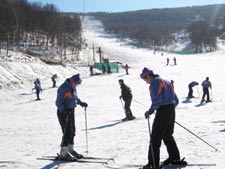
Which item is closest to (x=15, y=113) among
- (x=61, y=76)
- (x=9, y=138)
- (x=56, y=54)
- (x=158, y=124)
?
(x=9, y=138)

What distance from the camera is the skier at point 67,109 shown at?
9.05 meters

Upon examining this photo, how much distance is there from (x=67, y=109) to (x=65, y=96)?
294 millimetres

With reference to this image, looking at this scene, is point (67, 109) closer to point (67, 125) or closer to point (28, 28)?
point (67, 125)

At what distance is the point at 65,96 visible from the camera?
905 centimetres

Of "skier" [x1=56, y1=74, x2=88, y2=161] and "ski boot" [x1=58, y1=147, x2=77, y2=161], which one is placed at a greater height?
"skier" [x1=56, y1=74, x2=88, y2=161]

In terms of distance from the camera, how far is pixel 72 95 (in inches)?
359

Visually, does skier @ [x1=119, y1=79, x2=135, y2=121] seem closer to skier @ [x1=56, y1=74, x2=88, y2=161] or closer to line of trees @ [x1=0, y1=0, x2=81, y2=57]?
skier @ [x1=56, y1=74, x2=88, y2=161]

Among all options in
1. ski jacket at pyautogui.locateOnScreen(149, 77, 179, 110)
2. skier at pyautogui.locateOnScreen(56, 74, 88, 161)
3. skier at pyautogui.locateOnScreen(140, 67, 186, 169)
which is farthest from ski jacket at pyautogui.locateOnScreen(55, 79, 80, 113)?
ski jacket at pyautogui.locateOnScreen(149, 77, 179, 110)

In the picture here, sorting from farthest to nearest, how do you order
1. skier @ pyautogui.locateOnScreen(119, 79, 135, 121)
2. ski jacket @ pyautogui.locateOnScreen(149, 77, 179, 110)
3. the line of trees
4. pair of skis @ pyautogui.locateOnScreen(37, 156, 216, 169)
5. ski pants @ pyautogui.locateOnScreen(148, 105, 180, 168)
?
the line of trees → skier @ pyautogui.locateOnScreen(119, 79, 135, 121) → pair of skis @ pyautogui.locateOnScreen(37, 156, 216, 169) → ski pants @ pyautogui.locateOnScreen(148, 105, 180, 168) → ski jacket @ pyautogui.locateOnScreen(149, 77, 179, 110)

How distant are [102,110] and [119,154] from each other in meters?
13.2

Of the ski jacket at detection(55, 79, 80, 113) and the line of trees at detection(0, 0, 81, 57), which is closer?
the ski jacket at detection(55, 79, 80, 113)

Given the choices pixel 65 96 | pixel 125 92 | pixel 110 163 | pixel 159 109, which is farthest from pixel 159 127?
pixel 125 92

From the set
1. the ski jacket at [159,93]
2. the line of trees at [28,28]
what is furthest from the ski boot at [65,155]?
the line of trees at [28,28]

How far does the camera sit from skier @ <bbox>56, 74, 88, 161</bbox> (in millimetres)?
9047
